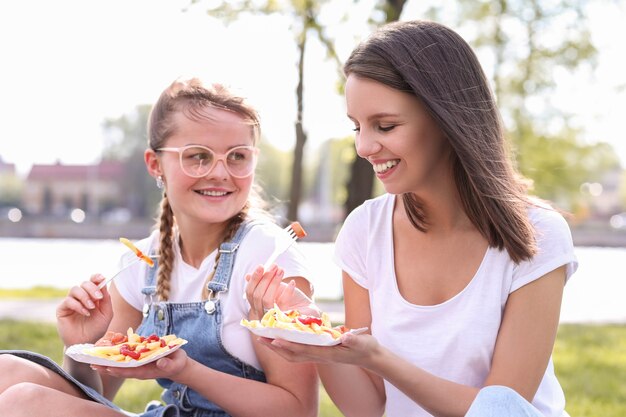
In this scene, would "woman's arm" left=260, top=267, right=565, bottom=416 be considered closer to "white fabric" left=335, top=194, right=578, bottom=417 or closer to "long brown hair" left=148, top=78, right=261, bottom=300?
"white fabric" left=335, top=194, right=578, bottom=417

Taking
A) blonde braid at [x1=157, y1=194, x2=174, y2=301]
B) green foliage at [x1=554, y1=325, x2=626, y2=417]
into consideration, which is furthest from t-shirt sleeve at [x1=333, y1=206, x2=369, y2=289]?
green foliage at [x1=554, y1=325, x2=626, y2=417]

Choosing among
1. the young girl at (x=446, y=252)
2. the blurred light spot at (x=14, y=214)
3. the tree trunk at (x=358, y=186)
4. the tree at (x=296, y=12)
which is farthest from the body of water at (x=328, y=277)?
the blurred light spot at (x=14, y=214)

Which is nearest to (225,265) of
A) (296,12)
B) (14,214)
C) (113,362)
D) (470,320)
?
(113,362)

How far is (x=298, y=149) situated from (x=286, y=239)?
6.94m

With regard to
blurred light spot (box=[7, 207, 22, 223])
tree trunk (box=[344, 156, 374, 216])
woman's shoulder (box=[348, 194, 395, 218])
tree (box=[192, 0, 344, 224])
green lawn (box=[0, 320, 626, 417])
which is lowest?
blurred light spot (box=[7, 207, 22, 223])

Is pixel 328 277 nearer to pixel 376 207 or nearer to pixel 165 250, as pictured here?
pixel 165 250

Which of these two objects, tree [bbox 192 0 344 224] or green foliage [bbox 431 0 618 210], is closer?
tree [bbox 192 0 344 224]

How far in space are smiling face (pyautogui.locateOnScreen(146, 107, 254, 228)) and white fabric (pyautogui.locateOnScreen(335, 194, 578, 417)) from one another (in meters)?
0.58

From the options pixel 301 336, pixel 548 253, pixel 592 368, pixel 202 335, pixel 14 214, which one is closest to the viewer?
pixel 301 336

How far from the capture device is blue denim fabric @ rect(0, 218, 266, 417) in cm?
264

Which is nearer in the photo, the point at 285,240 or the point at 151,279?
the point at 285,240

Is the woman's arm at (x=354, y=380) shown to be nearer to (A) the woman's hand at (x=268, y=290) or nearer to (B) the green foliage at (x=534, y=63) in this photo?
(A) the woman's hand at (x=268, y=290)

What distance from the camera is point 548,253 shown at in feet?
7.88

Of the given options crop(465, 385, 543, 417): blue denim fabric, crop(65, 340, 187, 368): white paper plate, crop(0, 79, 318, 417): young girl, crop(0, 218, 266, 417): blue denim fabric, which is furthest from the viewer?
crop(0, 218, 266, 417): blue denim fabric
